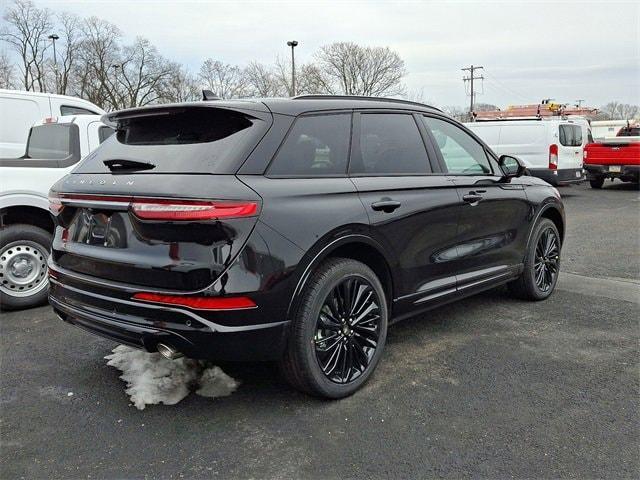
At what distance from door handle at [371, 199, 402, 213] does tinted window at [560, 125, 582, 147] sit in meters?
13.5

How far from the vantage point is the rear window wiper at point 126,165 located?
118 inches

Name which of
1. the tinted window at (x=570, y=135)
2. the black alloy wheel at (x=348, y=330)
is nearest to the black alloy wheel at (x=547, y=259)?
the black alloy wheel at (x=348, y=330)

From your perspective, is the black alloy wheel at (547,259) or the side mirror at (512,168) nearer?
the side mirror at (512,168)

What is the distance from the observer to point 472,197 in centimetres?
412

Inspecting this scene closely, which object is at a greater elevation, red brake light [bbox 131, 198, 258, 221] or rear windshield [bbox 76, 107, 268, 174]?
rear windshield [bbox 76, 107, 268, 174]

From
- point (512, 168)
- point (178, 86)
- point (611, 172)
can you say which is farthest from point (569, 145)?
point (178, 86)

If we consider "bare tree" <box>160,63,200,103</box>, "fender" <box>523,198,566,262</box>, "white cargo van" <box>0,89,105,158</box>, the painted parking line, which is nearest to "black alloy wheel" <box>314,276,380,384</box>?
"fender" <box>523,198,566,262</box>

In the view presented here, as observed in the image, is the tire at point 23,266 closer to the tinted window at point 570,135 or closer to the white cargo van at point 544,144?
the white cargo van at point 544,144

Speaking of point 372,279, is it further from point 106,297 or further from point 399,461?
point 106,297

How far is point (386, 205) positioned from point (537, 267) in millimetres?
2427

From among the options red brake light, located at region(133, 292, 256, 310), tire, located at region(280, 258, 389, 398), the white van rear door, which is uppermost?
the white van rear door

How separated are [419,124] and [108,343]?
2.79 m

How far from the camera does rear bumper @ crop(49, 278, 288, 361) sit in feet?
8.71

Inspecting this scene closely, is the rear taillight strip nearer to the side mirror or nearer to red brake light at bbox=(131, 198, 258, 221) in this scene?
red brake light at bbox=(131, 198, 258, 221)
